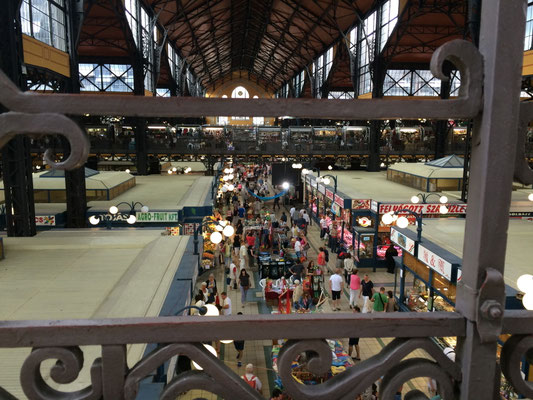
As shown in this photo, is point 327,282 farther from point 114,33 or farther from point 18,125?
point 114,33

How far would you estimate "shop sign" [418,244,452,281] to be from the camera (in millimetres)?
9883

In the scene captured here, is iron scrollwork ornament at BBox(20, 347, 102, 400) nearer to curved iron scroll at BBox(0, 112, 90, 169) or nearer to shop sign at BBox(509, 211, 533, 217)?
curved iron scroll at BBox(0, 112, 90, 169)

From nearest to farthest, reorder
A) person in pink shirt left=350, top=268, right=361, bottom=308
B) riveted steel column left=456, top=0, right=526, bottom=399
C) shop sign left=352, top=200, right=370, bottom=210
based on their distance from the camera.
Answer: riveted steel column left=456, top=0, right=526, bottom=399, person in pink shirt left=350, top=268, right=361, bottom=308, shop sign left=352, top=200, right=370, bottom=210

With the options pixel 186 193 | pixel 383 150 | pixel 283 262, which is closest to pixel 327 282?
pixel 283 262

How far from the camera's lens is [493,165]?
1.50 m

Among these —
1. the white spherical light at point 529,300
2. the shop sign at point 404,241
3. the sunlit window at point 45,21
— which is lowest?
the shop sign at point 404,241

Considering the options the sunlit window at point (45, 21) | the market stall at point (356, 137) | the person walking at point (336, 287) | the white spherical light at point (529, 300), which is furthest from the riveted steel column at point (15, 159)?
the market stall at point (356, 137)

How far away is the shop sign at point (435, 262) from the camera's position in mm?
9883

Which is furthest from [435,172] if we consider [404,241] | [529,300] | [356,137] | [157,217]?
[529,300]

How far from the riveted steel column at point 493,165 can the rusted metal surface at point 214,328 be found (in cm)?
13

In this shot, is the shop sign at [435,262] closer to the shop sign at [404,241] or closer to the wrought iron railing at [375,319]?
the shop sign at [404,241]

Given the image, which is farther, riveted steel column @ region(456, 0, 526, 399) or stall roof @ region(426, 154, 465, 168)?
stall roof @ region(426, 154, 465, 168)

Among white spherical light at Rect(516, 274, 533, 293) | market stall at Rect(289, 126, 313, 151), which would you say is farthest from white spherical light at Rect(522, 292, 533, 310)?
market stall at Rect(289, 126, 313, 151)

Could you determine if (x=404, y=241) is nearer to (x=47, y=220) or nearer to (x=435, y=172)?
(x=435, y=172)
